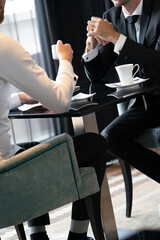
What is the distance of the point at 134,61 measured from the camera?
8.94ft

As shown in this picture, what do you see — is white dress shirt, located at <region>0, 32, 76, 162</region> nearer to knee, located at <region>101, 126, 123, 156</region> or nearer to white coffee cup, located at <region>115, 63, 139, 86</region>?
white coffee cup, located at <region>115, 63, 139, 86</region>

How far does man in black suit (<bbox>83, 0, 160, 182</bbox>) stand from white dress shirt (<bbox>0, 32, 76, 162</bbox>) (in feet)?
2.04

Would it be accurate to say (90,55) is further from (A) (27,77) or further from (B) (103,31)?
(A) (27,77)

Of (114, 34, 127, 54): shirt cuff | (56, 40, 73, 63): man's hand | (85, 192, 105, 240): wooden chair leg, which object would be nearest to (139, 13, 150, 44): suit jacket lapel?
(114, 34, 127, 54): shirt cuff

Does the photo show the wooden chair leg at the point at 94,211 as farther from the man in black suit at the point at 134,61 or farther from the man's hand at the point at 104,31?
the man's hand at the point at 104,31

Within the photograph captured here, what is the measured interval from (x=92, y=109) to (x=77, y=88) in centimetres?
60

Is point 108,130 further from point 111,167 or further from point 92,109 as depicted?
point 111,167

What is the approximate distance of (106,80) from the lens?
8.97ft

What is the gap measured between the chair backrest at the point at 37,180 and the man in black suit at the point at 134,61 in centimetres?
75

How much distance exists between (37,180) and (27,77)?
1.22 ft

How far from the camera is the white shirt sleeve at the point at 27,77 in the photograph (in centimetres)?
170

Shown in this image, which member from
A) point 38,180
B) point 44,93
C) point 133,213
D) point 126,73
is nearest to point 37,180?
point 38,180

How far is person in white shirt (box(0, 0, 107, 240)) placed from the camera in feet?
5.62

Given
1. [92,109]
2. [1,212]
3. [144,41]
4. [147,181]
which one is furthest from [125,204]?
[1,212]
